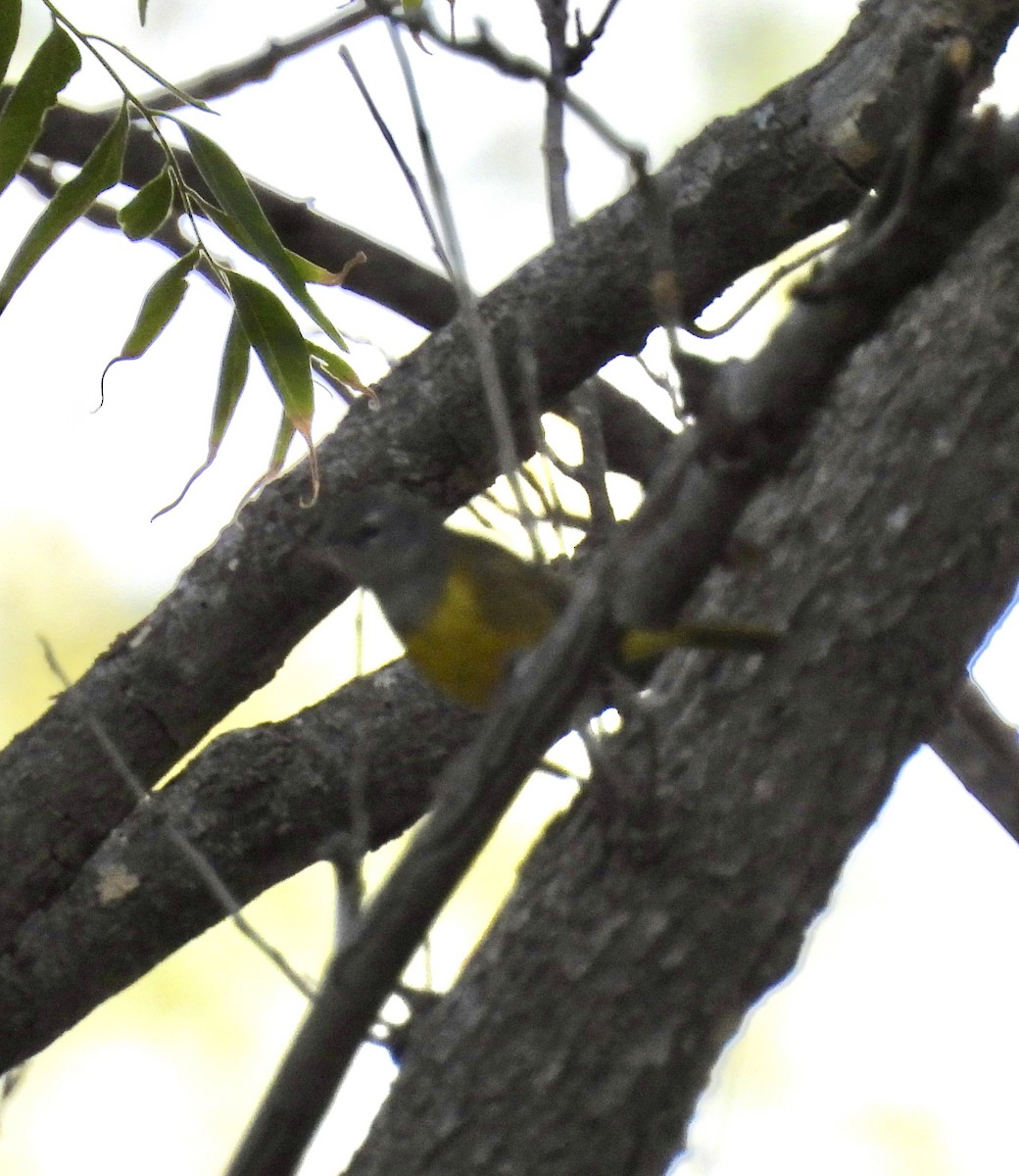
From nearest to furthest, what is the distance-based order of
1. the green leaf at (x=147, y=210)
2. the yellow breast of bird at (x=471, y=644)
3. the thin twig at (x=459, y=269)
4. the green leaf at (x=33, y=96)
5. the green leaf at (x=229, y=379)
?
the thin twig at (x=459, y=269) → the green leaf at (x=33, y=96) → the green leaf at (x=147, y=210) → the green leaf at (x=229, y=379) → the yellow breast of bird at (x=471, y=644)

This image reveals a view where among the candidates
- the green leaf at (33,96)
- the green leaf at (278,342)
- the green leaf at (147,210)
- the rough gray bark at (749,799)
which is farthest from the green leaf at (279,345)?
the rough gray bark at (749,799)

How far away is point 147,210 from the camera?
96.8 inches

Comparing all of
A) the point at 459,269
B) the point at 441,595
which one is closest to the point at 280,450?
the point at 441,595

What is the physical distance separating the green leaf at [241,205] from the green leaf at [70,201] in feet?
0.37

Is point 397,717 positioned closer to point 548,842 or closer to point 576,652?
Result: point 548,842

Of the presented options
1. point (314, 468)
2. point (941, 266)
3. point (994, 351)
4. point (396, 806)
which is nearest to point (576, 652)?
point (941, 266)

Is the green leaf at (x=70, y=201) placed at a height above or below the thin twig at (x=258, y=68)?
below

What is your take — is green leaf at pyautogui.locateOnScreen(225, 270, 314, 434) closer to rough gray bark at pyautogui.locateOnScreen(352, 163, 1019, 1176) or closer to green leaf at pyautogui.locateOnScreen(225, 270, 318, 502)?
green leaf at pyautogui.locateOnScreen(225, 270, 318, 502)

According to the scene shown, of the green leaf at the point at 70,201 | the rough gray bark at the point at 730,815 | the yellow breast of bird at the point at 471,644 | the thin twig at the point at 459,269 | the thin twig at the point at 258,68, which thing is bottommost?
the rough gray bark at the point at 730,815

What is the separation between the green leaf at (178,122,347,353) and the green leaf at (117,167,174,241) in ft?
0.23

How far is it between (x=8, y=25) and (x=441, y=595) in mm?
1225

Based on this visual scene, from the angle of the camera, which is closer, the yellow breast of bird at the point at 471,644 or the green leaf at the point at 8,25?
the green leaf at the point at 8,25

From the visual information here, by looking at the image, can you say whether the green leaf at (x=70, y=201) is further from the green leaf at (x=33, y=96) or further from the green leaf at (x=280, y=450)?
the green leaf at (x=280, y=450)

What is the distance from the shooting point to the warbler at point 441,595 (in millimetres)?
2736
